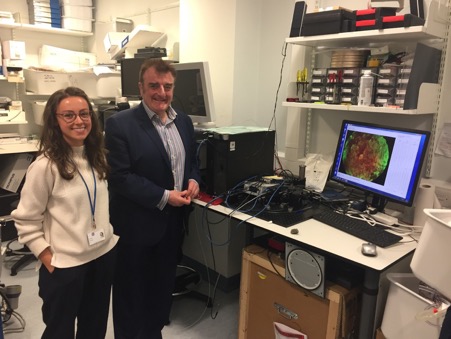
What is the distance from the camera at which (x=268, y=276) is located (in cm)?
189

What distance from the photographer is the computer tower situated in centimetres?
212

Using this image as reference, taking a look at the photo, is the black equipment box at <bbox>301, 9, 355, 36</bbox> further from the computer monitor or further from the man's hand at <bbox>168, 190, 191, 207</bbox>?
the man's hand at <bbox>168, 190, 191, 207</bbox>

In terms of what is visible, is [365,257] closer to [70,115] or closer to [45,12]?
[70,115]

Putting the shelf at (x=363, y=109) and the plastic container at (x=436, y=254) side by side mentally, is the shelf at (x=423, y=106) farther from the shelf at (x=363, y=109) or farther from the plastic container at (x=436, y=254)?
the plastic container at (x=436, y=254)

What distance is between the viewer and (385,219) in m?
1.84

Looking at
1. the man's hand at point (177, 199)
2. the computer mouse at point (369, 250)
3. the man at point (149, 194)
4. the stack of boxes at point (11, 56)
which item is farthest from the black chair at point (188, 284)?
the stack of boxes at point (11, 56)

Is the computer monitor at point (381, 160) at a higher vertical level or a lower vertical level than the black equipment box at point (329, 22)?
lower

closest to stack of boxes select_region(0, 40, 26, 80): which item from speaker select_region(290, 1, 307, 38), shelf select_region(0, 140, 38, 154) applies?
shelf select_region(0, 140, 38, 154)

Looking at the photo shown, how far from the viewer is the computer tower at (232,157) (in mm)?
2117

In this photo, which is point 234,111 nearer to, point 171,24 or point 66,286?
point 171,24

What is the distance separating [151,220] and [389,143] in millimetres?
1232

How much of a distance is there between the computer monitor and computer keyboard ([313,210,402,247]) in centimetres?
21

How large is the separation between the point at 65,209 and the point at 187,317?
1.35 m

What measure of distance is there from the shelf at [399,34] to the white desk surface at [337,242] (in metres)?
0.95
